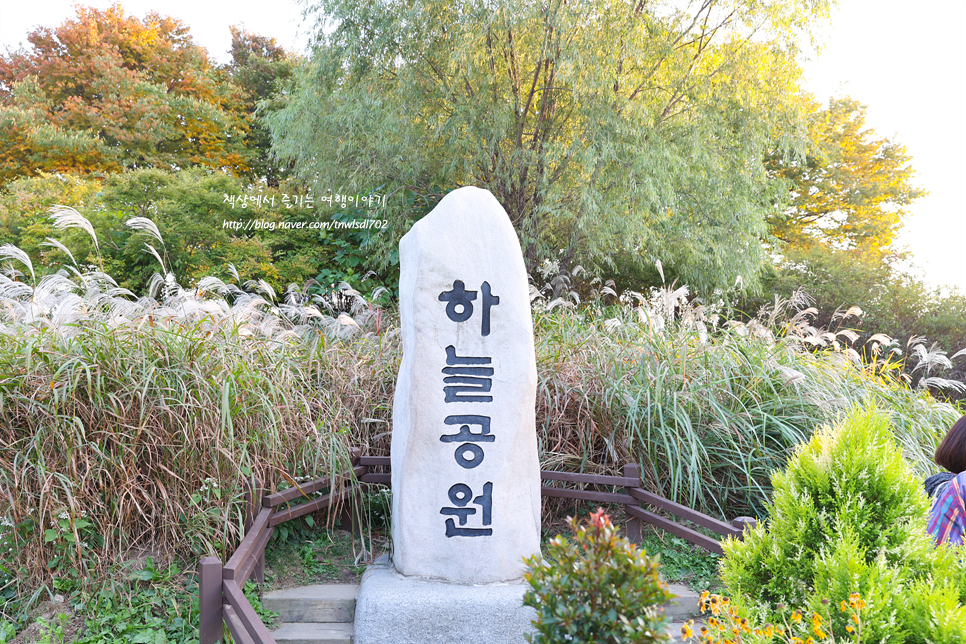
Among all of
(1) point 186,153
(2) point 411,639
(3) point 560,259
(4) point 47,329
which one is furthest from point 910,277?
(1) point 186,153

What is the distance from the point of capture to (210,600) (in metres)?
2.49

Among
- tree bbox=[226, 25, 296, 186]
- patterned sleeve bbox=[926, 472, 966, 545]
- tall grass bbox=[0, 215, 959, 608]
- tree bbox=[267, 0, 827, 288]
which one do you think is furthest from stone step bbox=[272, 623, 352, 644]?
tree bbox=[226, 25, 296, 186]

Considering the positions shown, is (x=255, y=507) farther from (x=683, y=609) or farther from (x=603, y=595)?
(x=603, y=595)

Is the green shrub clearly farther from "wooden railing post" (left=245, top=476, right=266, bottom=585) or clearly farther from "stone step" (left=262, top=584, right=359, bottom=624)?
"wooden railing post" (left=245, top=476, right=266, bottom=585)

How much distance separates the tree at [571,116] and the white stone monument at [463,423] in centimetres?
406

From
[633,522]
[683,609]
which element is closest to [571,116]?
[633,522]

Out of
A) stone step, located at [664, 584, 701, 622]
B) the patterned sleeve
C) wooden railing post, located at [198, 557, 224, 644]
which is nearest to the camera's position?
the patterned sleeve

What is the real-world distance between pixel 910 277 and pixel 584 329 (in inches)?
305

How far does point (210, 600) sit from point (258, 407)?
1186 mm

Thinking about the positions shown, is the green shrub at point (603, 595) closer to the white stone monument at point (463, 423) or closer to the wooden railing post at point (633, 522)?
the white stone monument at point (463, 423)

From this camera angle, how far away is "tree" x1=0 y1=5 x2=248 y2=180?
1246 centimetres

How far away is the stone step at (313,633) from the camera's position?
10.0 feet

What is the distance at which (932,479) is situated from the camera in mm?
2650

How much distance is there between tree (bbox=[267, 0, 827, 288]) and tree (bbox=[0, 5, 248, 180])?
596 centimetres
